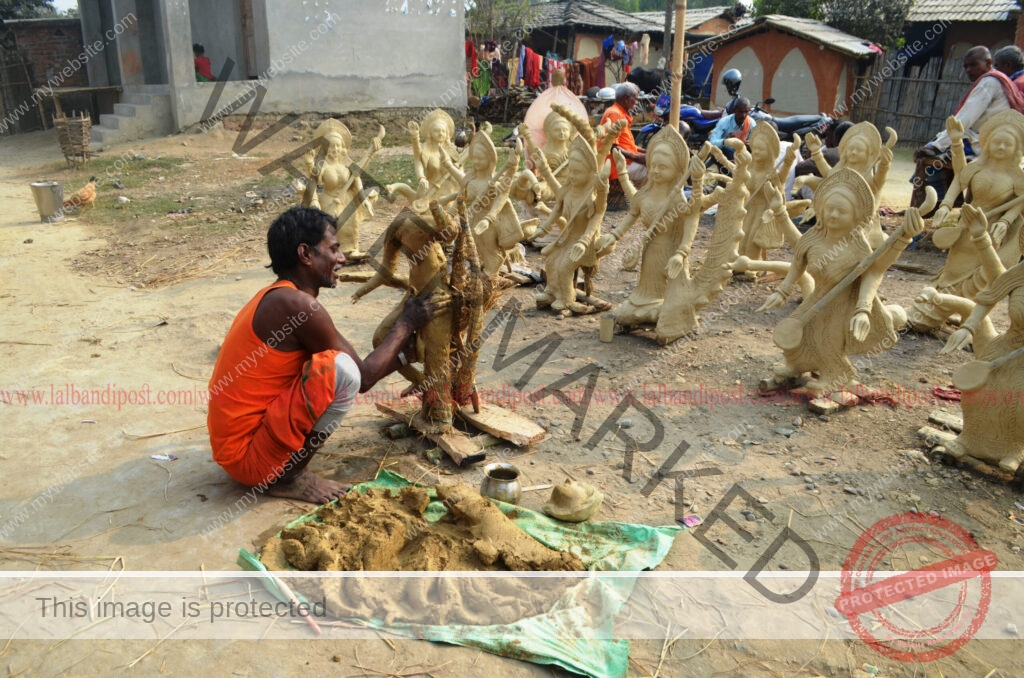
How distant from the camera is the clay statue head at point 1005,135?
5664 millimetres

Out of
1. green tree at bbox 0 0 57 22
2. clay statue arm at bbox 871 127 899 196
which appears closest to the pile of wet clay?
clay statue arm at bbox 871 127 899 196

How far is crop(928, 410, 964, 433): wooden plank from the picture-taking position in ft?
14.5

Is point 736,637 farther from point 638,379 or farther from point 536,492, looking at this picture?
point 638,379

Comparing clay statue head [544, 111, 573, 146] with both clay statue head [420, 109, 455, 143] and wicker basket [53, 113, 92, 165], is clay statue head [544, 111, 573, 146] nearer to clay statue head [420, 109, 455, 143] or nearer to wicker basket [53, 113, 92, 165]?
clay statue head [420, 109, 455, 143]

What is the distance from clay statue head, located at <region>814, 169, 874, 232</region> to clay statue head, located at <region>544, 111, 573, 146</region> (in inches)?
155

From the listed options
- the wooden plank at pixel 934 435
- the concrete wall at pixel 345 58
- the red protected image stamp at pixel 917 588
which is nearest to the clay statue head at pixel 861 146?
the wooden plank at pixel 934 435

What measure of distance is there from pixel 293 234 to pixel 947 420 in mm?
4204

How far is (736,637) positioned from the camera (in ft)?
9.28

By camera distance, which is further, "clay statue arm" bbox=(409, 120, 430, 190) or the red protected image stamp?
"clay statue arm" bbox=(409, 120, 430, 190)

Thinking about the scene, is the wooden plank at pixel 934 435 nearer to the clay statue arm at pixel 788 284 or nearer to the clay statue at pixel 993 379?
the clay statue at pixel 993 379

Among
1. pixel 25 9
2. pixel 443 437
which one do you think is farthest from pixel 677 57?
pixel 25 9

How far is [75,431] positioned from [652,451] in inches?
139

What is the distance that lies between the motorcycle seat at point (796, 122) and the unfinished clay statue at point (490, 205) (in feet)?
24.4

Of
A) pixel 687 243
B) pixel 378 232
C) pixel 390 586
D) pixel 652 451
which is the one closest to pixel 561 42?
pixel 378 232
